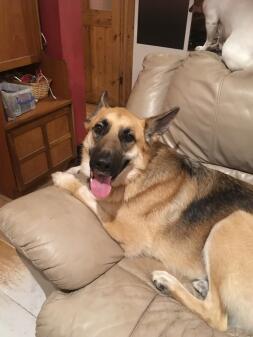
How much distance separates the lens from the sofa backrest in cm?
135

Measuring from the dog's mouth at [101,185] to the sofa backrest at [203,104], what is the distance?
50cm

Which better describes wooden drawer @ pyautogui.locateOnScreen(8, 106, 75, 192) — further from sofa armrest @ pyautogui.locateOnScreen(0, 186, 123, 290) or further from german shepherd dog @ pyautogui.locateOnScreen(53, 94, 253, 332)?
sofa armrest @ pyautogui.locateOnScreen(0, 186, 123, 290)

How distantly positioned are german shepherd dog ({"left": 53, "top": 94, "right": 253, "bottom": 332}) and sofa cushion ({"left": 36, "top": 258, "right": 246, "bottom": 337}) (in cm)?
10

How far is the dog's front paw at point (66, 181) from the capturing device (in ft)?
4.51

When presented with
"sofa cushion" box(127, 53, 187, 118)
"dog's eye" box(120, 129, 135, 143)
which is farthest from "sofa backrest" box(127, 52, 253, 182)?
"dog's eye" box(120, 129, 135, 143)

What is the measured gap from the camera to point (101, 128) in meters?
1.32

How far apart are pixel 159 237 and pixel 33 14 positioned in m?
1.82

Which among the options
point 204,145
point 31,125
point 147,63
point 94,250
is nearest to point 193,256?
point 94,250

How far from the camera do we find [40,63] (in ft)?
7.86

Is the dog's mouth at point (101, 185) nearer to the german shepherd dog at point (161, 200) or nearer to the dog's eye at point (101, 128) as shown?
the german shepherd dog at point (161, 200)

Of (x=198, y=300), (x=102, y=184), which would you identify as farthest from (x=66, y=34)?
(x=198, y=300)

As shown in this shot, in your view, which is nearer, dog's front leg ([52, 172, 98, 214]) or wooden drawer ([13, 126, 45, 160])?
dog's front leg ([52, 172, 98, 214])

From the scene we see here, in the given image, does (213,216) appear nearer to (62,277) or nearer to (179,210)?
(179,210)

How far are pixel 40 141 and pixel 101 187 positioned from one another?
1.21 m
